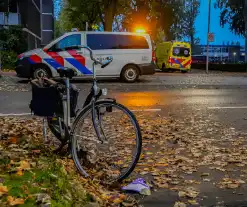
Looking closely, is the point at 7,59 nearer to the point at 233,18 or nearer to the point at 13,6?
the point at 13,6

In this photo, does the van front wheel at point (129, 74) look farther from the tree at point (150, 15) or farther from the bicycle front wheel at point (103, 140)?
the tree at point (150, 15)

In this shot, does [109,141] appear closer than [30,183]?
No

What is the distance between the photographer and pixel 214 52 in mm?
123375

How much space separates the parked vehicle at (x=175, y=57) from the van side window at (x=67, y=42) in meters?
14.9

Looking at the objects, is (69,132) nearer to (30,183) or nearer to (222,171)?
(30,183)

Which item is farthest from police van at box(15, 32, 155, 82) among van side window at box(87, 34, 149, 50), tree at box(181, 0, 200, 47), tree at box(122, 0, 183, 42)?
tree at box(181, 0, 200, 47)

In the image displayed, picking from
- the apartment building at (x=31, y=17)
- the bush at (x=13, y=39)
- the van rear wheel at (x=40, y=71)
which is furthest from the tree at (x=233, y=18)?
the van rear wheel at (x=40, y=71)

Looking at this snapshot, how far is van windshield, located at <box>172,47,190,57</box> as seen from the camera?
99.9 feet

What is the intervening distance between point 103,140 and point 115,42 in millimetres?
12041

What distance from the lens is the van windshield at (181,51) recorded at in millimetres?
30453

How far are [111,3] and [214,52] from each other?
98013mm

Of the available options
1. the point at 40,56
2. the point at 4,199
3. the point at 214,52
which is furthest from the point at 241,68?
the point at 214,52

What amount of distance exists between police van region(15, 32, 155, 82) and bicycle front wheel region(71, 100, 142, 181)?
391 inches

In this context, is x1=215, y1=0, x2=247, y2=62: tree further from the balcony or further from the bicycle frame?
the bicycle frame
